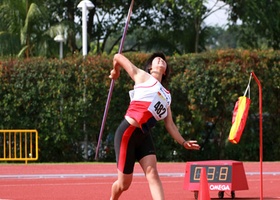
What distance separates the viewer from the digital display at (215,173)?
1424 centimetres

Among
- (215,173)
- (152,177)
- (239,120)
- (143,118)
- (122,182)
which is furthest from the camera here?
(215,173)

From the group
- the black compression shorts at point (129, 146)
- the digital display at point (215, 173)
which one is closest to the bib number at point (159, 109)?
the black compression shorts at point (129, 146)

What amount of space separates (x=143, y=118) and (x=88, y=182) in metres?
9.16

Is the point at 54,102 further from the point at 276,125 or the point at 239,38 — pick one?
the point at 239,38

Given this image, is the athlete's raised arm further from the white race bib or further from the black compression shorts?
the black compression shorts

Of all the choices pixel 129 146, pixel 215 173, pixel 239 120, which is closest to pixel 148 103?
pixel 129 146

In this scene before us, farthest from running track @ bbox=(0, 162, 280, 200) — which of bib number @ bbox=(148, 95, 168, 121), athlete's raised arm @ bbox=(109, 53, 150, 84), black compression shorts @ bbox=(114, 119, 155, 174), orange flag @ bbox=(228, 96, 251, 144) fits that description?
athlete's raised arm @ bbox=(109, 53, 150, 84)

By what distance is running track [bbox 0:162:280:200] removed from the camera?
15125 mm

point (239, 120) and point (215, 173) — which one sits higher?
point (239, 120)

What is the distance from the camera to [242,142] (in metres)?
28.7

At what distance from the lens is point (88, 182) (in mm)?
18641

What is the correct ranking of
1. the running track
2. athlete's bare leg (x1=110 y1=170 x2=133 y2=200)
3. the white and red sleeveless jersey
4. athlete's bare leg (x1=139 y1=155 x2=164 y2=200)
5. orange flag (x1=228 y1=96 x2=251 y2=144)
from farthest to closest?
the running track, orange flag (x1=228 y1=96 x2=251 y2=144), athlete's bare leg (x1=110 y1=170 x2=133 y2=200), athlete's bare leg (x1=139 y1=155 x2=164 y2=200), the white and red sleeveless jersey

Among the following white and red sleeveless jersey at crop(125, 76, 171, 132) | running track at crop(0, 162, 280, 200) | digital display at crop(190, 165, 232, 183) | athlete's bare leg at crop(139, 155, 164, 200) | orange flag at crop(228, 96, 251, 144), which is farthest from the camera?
running track at crop(0, 162, 280, 200)

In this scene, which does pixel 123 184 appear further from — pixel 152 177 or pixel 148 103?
pixel 148 103
